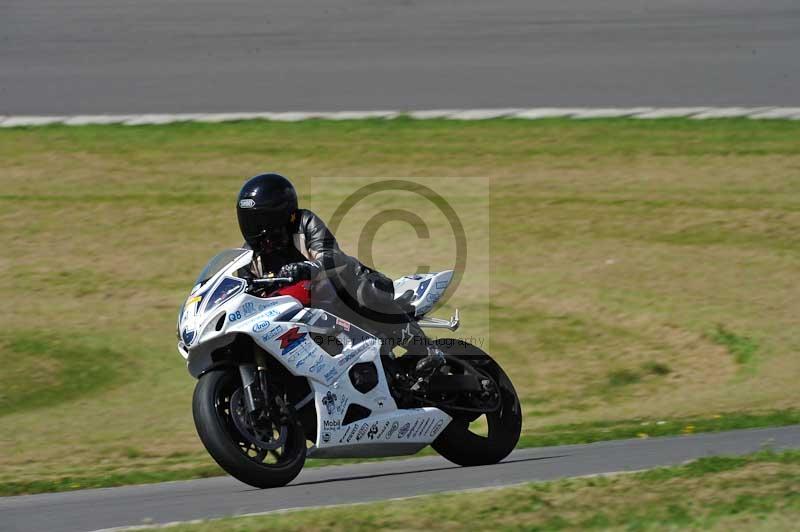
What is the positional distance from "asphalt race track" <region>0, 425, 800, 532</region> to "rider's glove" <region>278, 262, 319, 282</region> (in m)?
1.20

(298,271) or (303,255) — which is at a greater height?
(303,255)

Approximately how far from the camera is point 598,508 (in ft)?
21.5

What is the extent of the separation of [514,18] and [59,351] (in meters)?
11.4

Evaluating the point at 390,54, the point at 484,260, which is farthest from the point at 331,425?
the point at 390,54

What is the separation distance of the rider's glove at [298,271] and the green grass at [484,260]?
2.06 m

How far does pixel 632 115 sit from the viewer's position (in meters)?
17.8

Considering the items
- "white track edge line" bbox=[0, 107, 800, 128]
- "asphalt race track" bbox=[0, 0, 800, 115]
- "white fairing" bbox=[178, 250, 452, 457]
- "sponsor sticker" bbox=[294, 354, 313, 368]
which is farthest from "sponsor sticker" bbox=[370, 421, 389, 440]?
"asphalt race track" bbox=[0, 0, 800, 115]

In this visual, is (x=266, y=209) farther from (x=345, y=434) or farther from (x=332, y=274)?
(x=345, y=434)

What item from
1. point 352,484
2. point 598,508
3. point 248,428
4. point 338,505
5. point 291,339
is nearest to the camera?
point 598,508

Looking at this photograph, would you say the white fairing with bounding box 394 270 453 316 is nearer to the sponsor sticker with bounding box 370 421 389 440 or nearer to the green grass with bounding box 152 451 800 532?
the sponsor sticker with bounding box 370 421 389 440

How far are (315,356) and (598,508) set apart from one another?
1.90 meters

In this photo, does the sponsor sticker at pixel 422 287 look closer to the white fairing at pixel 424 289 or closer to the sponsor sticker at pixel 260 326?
the white fairing at pixel 424 289

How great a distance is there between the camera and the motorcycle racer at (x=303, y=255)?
7.60 m

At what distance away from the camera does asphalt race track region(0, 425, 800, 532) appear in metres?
6.87
